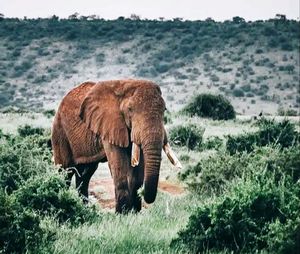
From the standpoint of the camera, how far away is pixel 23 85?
54469mm

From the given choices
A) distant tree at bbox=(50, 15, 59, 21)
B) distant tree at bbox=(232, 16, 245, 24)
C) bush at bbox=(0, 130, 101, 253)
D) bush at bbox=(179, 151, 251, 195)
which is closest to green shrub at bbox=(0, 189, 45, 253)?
bush at bbox=(0, 130, 101, 253)

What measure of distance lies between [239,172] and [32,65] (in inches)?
1940

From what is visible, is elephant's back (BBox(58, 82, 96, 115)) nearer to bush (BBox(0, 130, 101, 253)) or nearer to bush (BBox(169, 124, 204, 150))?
bush (BBox(0, 130, 101, 253))

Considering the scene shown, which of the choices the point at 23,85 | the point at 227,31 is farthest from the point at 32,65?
the point at 227,31

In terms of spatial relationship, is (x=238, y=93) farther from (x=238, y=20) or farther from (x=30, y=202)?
(x=30, y=202)

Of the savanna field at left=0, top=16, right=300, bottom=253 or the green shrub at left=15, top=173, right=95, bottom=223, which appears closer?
the savanna field at left=0, top=16, right=300, bottom=253

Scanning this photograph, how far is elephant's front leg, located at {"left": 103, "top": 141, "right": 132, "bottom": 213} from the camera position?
9.05 meters

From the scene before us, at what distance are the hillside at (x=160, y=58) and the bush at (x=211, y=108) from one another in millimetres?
18459

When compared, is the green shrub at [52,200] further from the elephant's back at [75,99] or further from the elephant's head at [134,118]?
the elephant's back at [75,99]

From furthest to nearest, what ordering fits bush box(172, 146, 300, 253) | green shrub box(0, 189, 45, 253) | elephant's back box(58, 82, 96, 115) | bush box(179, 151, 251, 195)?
1. elephant's back box(58, 82, 96, 115)
2. bush box(179, 151, 251, 195)
3. bush box(172, 146, 300, 253)
4. green shrub box(0, 189, 45, 253)

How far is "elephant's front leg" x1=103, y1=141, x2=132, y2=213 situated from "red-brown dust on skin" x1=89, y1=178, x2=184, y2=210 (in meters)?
1.85

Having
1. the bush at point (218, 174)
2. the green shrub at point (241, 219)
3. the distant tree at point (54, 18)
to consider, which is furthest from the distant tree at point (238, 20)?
the green shrub at point (241, 219)

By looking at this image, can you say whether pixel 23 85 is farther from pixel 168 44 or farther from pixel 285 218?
pixel 285 218

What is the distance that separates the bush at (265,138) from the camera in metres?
15.3
